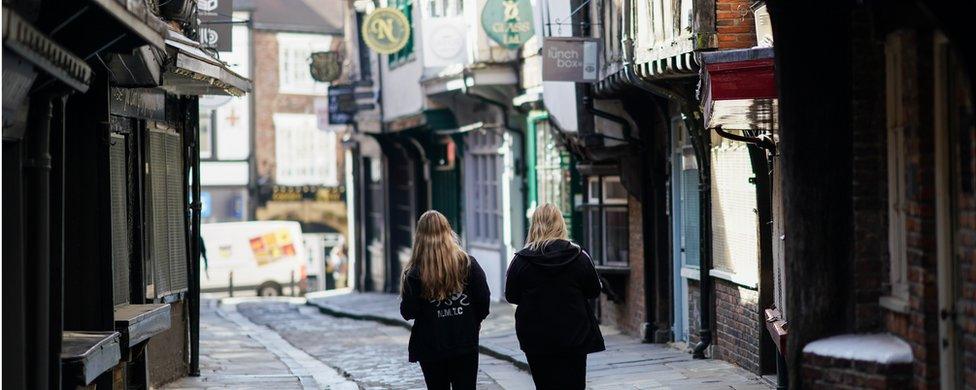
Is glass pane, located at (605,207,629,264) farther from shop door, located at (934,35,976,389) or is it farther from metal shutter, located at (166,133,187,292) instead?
shop door, located at (934,35,976,389)

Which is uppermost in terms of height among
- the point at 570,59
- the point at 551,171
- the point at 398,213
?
the point at 570,59

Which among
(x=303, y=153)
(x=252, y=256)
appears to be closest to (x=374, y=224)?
(x=252, y=256)

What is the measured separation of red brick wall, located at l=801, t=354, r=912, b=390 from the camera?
7125 mm

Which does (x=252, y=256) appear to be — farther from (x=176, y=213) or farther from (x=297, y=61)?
(x=176, y=213)

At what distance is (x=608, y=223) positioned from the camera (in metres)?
18.0

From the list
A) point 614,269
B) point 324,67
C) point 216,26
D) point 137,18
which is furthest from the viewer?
point 324,67

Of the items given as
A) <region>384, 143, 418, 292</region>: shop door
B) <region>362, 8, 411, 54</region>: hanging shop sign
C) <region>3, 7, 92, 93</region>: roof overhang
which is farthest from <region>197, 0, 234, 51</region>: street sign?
<region>384, 143, 418, 292</region>: shop door

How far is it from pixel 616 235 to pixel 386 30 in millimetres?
7370

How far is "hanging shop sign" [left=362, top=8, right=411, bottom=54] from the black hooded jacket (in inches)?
574

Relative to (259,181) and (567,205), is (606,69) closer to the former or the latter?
(567,205)

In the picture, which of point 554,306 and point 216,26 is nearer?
point 554,306

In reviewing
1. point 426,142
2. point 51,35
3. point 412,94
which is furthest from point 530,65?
point 51,35

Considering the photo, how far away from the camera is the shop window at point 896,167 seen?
7.18 meters

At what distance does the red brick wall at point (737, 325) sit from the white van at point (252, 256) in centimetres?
2599
